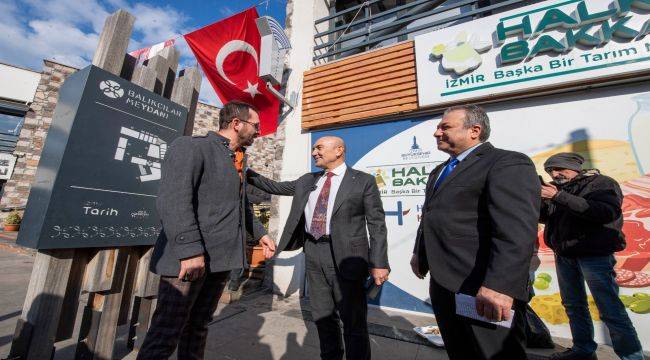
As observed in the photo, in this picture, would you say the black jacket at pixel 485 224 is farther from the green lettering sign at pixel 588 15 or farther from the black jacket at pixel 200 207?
the green lettering sign at pixel 588 15

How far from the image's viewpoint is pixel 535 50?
Answer: 370 cm

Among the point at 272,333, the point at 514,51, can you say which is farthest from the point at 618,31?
the point at 272,333

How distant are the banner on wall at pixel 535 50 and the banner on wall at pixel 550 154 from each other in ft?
1.00

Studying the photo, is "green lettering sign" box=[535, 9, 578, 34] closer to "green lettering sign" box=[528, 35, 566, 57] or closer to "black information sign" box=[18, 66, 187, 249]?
"green lettering sign" box=[528, 35, 566, 57]

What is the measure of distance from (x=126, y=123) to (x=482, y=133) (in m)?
2.74

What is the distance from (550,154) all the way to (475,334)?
10.9ft

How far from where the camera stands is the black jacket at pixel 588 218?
2264 mm

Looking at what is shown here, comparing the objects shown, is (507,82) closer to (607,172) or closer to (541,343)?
(607,172)

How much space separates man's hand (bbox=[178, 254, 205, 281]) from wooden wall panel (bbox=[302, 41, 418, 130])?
382 centimetres

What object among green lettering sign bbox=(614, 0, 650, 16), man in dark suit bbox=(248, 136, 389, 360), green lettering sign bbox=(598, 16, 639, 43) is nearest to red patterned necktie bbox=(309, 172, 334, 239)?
man in dark suit bbox=(248, 136, 389, 360)

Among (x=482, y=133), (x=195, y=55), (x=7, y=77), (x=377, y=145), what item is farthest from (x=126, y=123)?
(x=7, y=77)

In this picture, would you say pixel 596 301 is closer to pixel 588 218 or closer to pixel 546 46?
pixel 588 218

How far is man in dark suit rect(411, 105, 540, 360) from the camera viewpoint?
1.28 metres

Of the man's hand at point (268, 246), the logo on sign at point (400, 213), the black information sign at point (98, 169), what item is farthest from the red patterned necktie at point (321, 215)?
the logo on sign at point (400, 213)
